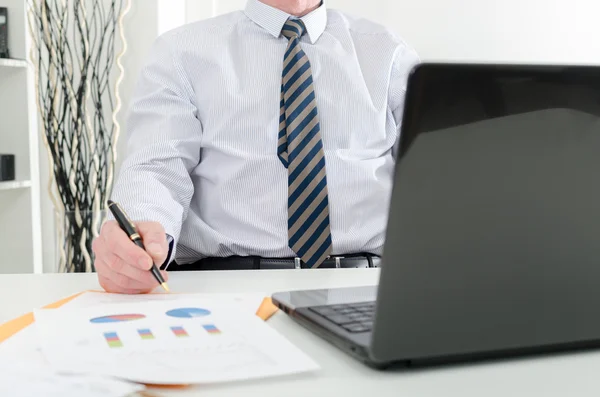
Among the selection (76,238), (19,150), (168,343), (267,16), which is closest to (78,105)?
(19,150)

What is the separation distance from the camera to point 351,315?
0.70 metres

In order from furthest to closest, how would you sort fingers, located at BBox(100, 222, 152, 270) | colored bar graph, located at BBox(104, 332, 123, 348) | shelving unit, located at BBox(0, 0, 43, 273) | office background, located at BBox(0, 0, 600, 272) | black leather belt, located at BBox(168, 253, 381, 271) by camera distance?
1. office background, located at BBox(0, 0, 600, 272)
2. shelving unit, located at BBox(0, 0, 43, 273)
3. black leather belt, located at BBox(168, 253, 381, 271)
4. fingers, located at BBox(100, 222, 152, 270)
5. colored bar graph, located at BBox(104, 332, 123, 348)

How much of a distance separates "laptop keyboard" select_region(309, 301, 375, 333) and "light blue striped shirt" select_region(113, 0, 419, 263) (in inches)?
29.5

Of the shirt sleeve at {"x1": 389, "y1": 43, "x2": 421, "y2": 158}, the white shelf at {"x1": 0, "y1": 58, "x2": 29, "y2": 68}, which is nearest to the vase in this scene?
the white shelf at {"x1": 0, "y1": 58, "x2": 29, "y2": 68}

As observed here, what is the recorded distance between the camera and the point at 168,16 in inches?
113

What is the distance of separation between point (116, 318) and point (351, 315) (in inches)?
10.4

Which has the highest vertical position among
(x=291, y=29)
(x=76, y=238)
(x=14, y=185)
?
(x=291, y=29)

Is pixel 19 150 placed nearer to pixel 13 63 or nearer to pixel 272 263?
pixel 13 63

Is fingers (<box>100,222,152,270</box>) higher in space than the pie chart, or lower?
higher

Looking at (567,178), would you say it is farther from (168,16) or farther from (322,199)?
(168,16)

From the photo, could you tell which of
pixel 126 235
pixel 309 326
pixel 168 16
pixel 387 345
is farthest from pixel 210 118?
pixel 168 16

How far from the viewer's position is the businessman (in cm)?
148

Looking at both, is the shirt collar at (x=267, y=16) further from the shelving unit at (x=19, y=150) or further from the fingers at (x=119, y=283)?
the shelving unit at (x=19, y=150)

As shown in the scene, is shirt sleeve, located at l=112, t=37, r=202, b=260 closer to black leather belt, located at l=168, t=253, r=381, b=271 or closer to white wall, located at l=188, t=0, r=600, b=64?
black leather belt, located at l=168, t=253, r=381, b=271
